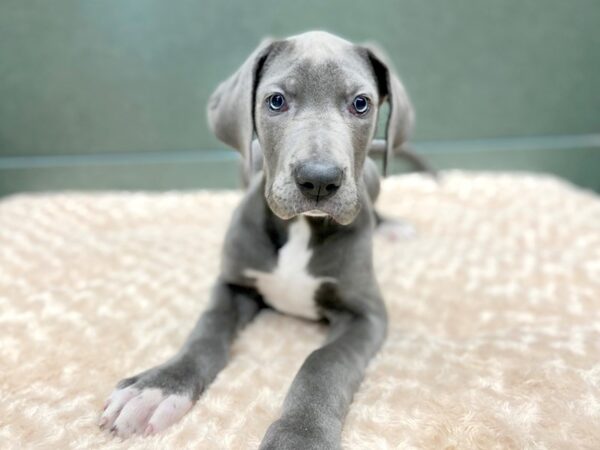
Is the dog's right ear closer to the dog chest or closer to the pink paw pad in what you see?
the dog chest

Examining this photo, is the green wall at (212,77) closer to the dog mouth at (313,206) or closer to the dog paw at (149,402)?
the dog mouth at (313,206)

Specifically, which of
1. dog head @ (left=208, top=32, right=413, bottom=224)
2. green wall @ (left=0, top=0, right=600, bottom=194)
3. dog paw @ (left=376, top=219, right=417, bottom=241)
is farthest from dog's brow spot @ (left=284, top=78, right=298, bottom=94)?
green wall @ (left=0, top=0, right=600, bottom=194)

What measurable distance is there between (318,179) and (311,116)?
0.25 meters

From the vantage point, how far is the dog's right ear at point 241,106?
1738 millimetres

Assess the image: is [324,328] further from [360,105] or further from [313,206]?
[360,105]

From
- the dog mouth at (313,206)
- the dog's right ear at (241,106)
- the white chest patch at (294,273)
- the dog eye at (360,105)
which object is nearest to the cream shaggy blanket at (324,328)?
the white chest patch at (294,273)

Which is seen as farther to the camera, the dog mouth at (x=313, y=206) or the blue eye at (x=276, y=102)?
the blue eye at (x=276, y=102)

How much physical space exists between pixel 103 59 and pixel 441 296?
9.26ft

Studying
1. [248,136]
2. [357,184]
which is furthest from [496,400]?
[248,136]

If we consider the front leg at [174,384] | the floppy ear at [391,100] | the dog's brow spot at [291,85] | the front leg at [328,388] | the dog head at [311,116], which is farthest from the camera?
the floppy ear at [391,100]

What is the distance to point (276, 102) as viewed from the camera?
1704mm

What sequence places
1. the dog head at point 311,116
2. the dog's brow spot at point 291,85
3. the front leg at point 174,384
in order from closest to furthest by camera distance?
the front leg at point 174,384, the dog head at point 311,116, the dog's brow spot at point 291,85

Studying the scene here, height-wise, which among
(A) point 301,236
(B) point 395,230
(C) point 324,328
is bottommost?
(B) point 395,230

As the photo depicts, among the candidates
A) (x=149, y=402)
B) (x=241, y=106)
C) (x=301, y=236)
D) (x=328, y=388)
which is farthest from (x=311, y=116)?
(x=149, y=402)
